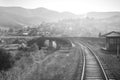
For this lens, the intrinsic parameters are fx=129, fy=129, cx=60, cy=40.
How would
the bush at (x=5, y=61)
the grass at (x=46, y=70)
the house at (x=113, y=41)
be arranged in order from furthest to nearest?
the house at (x=113, y=41), the bush at (x=5, y=61), the grass at (x=46, y=70)

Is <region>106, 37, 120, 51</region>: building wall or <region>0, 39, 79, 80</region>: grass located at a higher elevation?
<region>106, 37, 120, 51</region>: building wall

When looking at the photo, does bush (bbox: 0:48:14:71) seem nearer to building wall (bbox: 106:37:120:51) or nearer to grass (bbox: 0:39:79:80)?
grass (bbox: 0:39:79:80)

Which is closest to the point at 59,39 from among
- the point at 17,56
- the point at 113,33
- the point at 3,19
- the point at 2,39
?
the point at 17,56

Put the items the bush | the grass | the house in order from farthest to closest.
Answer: the house
the bush
the grass

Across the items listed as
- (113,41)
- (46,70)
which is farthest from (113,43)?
(46,70)

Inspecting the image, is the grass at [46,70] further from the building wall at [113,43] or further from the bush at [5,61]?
the building wall at [113,43]

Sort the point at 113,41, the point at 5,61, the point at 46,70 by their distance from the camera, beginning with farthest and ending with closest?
the point at 113,41 < the point at 5,61 < the point at 46,70

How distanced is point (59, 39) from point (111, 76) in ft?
94.2

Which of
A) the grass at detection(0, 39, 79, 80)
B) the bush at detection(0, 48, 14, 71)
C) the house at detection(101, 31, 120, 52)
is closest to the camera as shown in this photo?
the grass at detection(0, 39, 79, 80)

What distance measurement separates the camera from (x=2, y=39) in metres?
50.5

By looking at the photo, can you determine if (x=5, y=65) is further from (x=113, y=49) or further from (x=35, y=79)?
(x=113, y=49)

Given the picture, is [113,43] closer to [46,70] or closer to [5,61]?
[46,70]

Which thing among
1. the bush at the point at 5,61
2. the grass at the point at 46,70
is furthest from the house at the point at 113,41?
the bush at the point at 5,61

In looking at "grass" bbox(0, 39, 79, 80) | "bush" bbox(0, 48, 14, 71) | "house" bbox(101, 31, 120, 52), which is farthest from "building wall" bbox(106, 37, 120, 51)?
"bush" bbox(0, 48, 14, 71)
